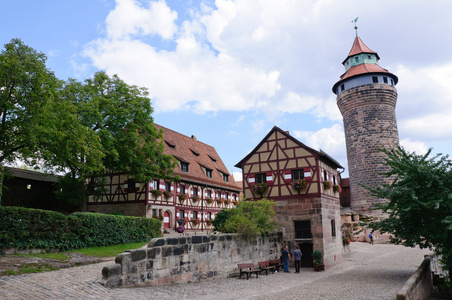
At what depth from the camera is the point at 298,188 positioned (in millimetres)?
19266

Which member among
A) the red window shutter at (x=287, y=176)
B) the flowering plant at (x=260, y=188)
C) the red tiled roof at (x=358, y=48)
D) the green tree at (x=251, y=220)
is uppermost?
the red tiled roof at (x=358, y=48)

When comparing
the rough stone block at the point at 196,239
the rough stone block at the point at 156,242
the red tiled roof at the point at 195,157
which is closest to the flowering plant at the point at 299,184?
the rough stone block at the point at 196,239

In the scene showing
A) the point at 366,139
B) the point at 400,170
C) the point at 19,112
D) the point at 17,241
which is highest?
the point at 366,139

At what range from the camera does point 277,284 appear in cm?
1284

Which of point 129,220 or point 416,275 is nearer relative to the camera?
point 416,275

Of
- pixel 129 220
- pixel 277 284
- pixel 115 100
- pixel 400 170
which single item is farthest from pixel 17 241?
pixel 400 170

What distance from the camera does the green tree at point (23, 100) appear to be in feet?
47.0

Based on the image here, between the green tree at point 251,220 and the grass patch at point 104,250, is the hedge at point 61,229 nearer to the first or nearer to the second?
the grass patch at point 104,250

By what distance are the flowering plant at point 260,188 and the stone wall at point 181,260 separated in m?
4.25

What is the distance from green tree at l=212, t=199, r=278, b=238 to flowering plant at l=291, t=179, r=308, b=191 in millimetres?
1606

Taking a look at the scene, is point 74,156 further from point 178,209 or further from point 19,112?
point 178,209

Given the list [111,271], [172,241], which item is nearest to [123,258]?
[111,271]

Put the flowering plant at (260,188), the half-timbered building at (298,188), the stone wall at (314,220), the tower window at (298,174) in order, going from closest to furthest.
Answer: the stone wall at (314,220) → the half-timbered building at (298,188) → the tower window at (298,174) → the flowering plant at (260,188)

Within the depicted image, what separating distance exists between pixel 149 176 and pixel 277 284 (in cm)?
1266
